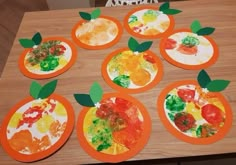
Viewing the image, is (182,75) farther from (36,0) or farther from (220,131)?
(36,0)

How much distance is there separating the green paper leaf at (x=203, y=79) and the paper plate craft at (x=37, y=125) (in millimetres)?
386

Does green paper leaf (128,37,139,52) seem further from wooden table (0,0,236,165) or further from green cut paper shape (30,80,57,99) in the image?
green cut paper shape (30,80,57,99)

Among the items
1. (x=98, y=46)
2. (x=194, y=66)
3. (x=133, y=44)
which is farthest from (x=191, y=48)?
(x=98, y=46)

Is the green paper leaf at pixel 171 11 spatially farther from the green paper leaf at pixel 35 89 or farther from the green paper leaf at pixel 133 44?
the green paper leaf at pixel 35 89

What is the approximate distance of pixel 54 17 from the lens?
3.35ft

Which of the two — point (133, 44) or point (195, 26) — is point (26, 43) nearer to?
point (133, 44)

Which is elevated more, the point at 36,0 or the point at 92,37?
the point at 92,37

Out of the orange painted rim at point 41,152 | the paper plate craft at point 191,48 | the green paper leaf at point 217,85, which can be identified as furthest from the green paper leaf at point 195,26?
the orange painted rim at point 41,152

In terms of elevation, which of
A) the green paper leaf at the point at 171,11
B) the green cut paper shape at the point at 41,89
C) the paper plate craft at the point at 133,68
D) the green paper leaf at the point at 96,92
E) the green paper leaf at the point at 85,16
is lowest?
the green cut paper shape at the point at 41,89

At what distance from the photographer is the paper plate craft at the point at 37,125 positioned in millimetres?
642

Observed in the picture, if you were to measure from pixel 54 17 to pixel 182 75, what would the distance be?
1.90 feet

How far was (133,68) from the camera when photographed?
2.63 feet

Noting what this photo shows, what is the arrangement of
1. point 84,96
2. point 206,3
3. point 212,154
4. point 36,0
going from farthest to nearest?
point 36,0
point 206,3
point 84,96
point 212,154

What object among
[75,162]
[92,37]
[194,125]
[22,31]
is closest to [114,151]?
[75,162]
